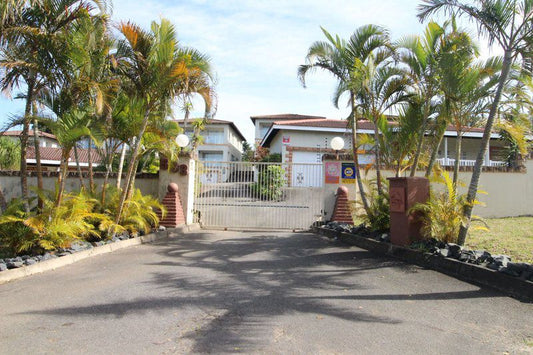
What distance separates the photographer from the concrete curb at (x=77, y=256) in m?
5.63

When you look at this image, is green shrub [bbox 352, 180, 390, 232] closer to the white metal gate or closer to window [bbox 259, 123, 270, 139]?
the white metal gate

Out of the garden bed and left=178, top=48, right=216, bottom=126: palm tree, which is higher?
left=178, top=48, right=216, bottom=126: palm tree

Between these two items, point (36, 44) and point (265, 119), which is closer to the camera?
point (36, 44)

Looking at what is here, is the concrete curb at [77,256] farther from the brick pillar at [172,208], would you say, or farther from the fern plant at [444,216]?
the fern plant at [444,216]

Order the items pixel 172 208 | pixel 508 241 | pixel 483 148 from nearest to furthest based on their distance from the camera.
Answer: pixel 483 148, pixel 508 241, pixel 172 208

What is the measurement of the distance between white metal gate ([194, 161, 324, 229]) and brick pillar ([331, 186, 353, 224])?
0.74 metres

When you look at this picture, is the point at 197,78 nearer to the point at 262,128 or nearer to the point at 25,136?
the point at 25,136

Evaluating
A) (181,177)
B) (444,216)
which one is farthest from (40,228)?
(444,216)

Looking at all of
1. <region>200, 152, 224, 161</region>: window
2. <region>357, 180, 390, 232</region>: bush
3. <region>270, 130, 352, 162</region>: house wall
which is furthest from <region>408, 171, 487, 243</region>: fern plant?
<region>200, 152, 224, 161</region>: window

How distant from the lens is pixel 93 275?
5922mm

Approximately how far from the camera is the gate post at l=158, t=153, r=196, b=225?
38.9 ft

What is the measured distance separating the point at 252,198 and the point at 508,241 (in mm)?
7091

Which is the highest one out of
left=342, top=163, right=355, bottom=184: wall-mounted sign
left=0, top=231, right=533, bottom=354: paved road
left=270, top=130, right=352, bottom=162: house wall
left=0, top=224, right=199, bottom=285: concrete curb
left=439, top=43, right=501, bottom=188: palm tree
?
left=270, top=130, right=352, bottom=162: house wall

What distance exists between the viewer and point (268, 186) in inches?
508
